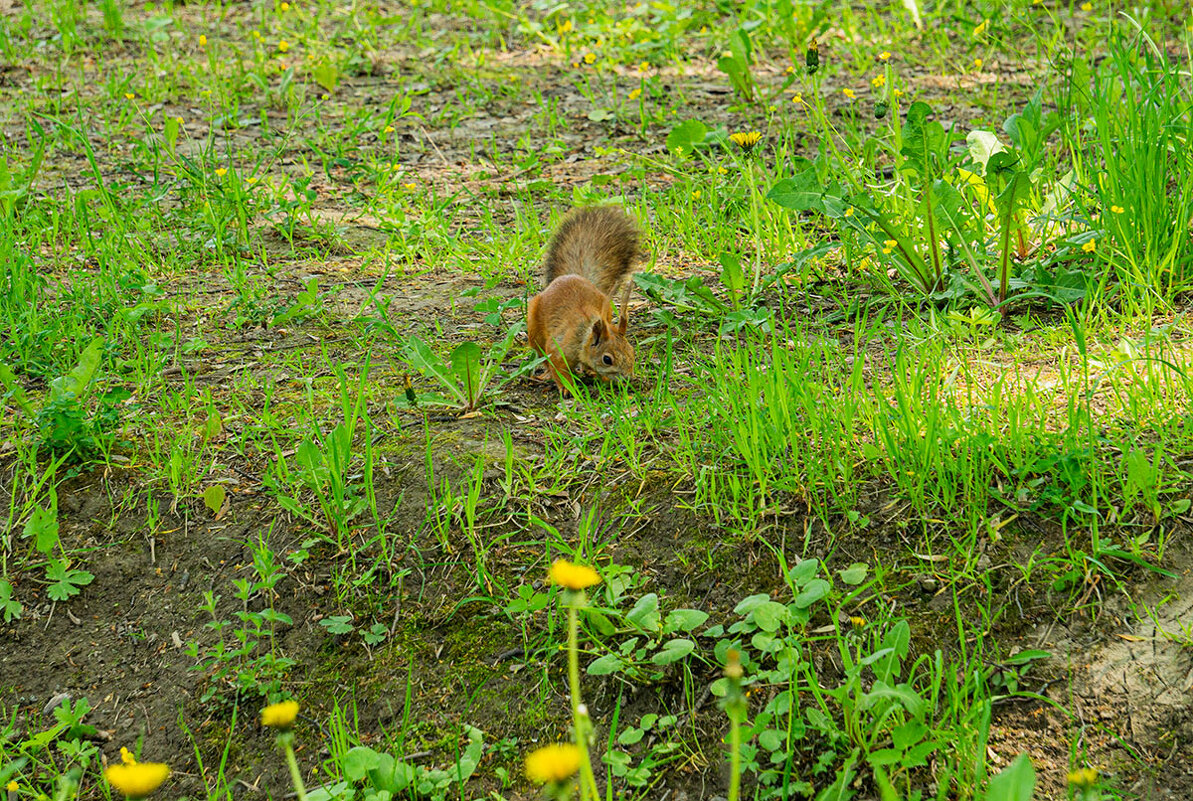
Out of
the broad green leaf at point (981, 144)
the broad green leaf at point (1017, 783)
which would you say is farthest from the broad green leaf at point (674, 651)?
the broad green leaf at point (981, 144)

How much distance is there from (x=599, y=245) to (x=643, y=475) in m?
1.31

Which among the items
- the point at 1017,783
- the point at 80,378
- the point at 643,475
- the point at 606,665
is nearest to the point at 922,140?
the point at 643,475

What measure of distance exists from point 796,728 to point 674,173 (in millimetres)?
3358

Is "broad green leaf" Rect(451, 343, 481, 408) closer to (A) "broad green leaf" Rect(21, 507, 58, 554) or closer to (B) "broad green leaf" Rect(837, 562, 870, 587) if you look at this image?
(A) "broad green leaf" Rect(21, 507, 58, 554)

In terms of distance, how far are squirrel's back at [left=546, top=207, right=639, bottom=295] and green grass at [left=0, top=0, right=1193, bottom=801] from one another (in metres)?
0.18

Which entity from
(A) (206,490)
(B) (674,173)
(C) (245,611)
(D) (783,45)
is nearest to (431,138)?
(B) (674,173)

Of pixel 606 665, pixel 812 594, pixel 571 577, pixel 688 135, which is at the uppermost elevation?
pixel 688 135

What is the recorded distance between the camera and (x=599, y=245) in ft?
12.5

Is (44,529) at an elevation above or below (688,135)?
below

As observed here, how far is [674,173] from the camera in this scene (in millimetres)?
4938

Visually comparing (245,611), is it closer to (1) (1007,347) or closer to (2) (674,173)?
(1) (1007,347)

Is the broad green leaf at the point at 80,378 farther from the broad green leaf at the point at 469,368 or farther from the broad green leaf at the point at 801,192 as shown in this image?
the broad green leaf at the point at 801,192

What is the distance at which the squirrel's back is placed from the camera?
12.5 feet

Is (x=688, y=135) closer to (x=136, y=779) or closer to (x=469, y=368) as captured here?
(x=469, y=368)
